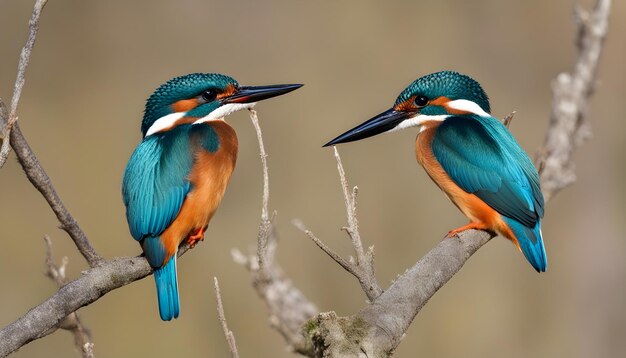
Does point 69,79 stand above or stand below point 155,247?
above

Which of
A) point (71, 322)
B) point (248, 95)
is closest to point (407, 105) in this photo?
point (248, 95)

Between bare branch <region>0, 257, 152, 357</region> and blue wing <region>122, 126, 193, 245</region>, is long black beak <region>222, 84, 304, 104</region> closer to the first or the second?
blue wing <region>122, 126, 193, 245</region>

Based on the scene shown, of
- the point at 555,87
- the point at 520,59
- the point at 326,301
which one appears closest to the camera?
the point at 555,87

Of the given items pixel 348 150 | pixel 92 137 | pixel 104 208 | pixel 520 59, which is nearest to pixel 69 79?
pixel 92 137

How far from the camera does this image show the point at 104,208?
4.24 m

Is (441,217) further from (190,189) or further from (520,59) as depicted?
(190,189)

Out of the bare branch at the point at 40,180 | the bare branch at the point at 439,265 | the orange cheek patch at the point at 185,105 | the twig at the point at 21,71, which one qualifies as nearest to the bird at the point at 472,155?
the bare branch at the point at 439,265

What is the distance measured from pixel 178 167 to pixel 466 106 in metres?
0.93

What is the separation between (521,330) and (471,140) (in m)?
1.73

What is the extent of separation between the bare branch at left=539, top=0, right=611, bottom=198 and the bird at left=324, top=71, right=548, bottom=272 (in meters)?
0.32

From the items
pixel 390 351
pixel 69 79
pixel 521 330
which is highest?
pixel 69 79

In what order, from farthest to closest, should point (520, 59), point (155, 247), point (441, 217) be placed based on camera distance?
point (520, 59), point (441, 217), point (155, 247)

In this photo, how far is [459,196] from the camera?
288cm

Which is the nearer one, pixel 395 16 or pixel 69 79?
pixel 69 79
